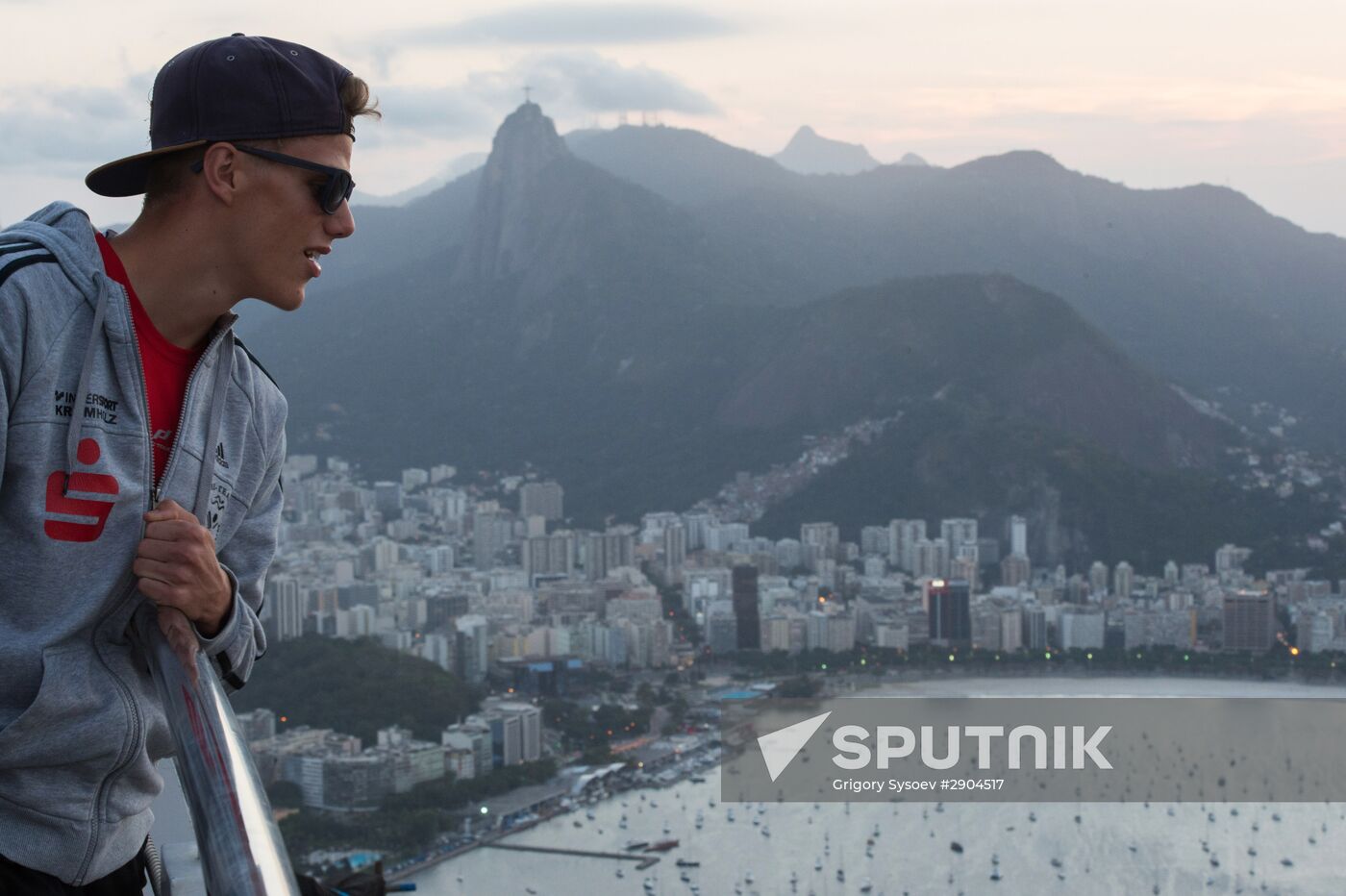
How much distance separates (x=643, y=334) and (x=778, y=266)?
157 inches

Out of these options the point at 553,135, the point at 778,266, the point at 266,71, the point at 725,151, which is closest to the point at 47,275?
the point at 266,71

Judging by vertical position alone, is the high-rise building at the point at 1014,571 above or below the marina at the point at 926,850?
above

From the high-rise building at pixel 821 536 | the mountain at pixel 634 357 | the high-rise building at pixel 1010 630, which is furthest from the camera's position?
the mountain at pixel 634 357

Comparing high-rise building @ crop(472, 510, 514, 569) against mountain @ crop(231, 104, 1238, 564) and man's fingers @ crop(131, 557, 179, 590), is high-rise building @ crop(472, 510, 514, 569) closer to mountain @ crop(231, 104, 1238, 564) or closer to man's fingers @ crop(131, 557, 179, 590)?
mountain @ crop(231, 104, 1238, 564)

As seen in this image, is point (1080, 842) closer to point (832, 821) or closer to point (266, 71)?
point (832, 821)

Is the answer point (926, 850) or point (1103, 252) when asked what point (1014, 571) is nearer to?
point (926, 850)

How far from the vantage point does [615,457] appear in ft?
70.4

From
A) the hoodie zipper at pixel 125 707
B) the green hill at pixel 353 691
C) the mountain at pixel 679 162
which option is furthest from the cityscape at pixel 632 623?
the mountain at pixel 679 162

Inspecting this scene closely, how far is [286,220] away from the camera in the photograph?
52 cm

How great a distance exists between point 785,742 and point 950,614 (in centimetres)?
548

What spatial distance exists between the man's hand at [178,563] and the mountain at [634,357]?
676 inches

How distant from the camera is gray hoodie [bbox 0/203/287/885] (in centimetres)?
48

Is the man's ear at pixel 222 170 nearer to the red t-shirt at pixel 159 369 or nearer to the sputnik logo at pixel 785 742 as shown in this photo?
the red t-shirt at pixel 159 369

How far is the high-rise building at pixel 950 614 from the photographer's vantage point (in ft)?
41.6
